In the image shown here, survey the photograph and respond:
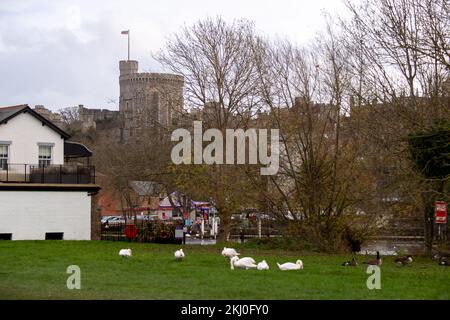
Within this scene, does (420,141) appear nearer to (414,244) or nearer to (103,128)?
(414,244)

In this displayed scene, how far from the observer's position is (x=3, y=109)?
157 ft

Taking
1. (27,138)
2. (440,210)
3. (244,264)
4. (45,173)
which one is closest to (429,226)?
(440,210)

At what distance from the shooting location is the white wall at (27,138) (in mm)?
45781

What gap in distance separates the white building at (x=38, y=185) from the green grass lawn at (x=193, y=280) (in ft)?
47.6

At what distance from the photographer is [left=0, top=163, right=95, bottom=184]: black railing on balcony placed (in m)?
44.9

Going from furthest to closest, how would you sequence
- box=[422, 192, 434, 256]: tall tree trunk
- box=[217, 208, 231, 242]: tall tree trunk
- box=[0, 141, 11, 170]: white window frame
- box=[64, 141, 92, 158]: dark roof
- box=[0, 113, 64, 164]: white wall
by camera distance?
box=[64, 141, 92, 158]: dark roof, box=[0, 113, 64, 164]: white wall, box=[0, 141, 11, 170]: white window frame, box=[217, 208, 231, 242]: tall tree trunk, box=[422, 192, 434, 256]: tall tree trunk

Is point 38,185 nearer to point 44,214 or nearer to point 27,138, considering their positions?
point 44,214

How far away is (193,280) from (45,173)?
2732 cm

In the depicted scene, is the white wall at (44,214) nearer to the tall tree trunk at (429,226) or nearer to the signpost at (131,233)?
the signpost at (131,233)

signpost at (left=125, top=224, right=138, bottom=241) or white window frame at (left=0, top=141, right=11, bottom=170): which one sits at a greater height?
white window frame at (left=0, top=141, right=11, bottom=170)

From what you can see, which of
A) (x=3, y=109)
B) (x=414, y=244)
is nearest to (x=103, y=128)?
(x=3, y=109)

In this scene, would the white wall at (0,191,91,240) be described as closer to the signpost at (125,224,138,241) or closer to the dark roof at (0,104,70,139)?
the signpost at (125,224,138,241)

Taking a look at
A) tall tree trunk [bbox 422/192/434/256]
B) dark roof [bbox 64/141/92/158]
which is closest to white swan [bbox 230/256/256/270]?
tall tree trunk [bbox 422/192/434/256]
